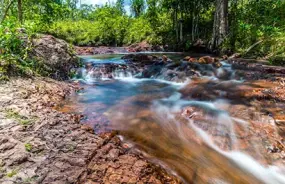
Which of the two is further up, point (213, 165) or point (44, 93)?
point (44, 93)

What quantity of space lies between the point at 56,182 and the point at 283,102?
467 centimetres

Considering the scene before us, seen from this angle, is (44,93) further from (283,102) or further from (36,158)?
(283,102)

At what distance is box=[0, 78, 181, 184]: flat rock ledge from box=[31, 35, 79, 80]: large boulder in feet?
10.5

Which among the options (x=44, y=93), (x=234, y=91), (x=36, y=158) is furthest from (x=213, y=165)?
(x=44, y=93)

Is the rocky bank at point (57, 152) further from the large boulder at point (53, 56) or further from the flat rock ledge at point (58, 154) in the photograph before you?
the large boulder at point (53, 56)

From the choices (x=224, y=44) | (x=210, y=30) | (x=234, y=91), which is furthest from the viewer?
(x=210, y=30)

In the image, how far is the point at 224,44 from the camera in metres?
13.6

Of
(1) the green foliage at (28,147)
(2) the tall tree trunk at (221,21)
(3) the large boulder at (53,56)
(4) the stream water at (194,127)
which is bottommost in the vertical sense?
(4) the stream water at (194,127)

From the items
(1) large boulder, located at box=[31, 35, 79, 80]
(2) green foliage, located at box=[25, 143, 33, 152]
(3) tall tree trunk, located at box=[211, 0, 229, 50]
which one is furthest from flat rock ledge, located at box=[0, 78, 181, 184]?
(3) tall tree trunk, located at box=[211, 0, 229, 50]

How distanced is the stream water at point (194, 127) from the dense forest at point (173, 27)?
2.75 m

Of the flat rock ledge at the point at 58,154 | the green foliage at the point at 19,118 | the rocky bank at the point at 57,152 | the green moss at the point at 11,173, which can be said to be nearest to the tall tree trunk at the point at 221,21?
the rocky bank at the point at 57,152

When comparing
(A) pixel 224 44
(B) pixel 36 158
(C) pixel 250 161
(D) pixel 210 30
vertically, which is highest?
(D) pixel 210 30

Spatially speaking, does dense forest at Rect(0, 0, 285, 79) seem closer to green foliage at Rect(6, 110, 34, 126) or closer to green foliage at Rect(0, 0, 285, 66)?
green foliage at Rect(0, 0, 285, 66)

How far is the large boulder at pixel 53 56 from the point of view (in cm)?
705
